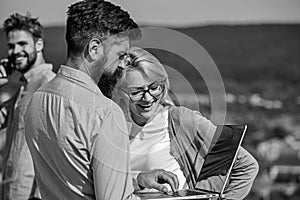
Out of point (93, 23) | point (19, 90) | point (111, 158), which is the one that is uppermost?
point (93, 23)

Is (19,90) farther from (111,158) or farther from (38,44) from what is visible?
(111,158)

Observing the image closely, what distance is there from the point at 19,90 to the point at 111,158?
1.15m

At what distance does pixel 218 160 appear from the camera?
3.97 feet

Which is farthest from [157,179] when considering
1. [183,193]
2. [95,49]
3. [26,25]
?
[26,25]

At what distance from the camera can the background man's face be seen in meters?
2.09

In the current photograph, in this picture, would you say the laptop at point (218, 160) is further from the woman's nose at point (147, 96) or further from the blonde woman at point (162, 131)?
the woman's nose at point (147, 96)

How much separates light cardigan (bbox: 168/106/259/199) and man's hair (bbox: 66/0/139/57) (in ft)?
0.83

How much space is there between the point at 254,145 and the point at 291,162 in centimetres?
24

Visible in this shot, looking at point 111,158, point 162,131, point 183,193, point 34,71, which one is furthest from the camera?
point 34,71

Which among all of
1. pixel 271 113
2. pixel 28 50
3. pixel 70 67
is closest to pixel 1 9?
pixel 28 50

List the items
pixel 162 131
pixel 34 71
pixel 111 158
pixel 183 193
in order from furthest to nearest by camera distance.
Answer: pixel 34 71, pixel 162 131, pixel 183 193, pixel 111 158

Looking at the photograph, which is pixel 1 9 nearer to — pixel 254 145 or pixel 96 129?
pixel 254 145

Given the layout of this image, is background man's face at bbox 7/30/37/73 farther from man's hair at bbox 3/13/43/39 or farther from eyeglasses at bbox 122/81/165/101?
eyeglasses at bbox 122/81/165/101

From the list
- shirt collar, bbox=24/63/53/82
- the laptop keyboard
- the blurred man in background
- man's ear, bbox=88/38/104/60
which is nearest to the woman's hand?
the laptop keyboard
